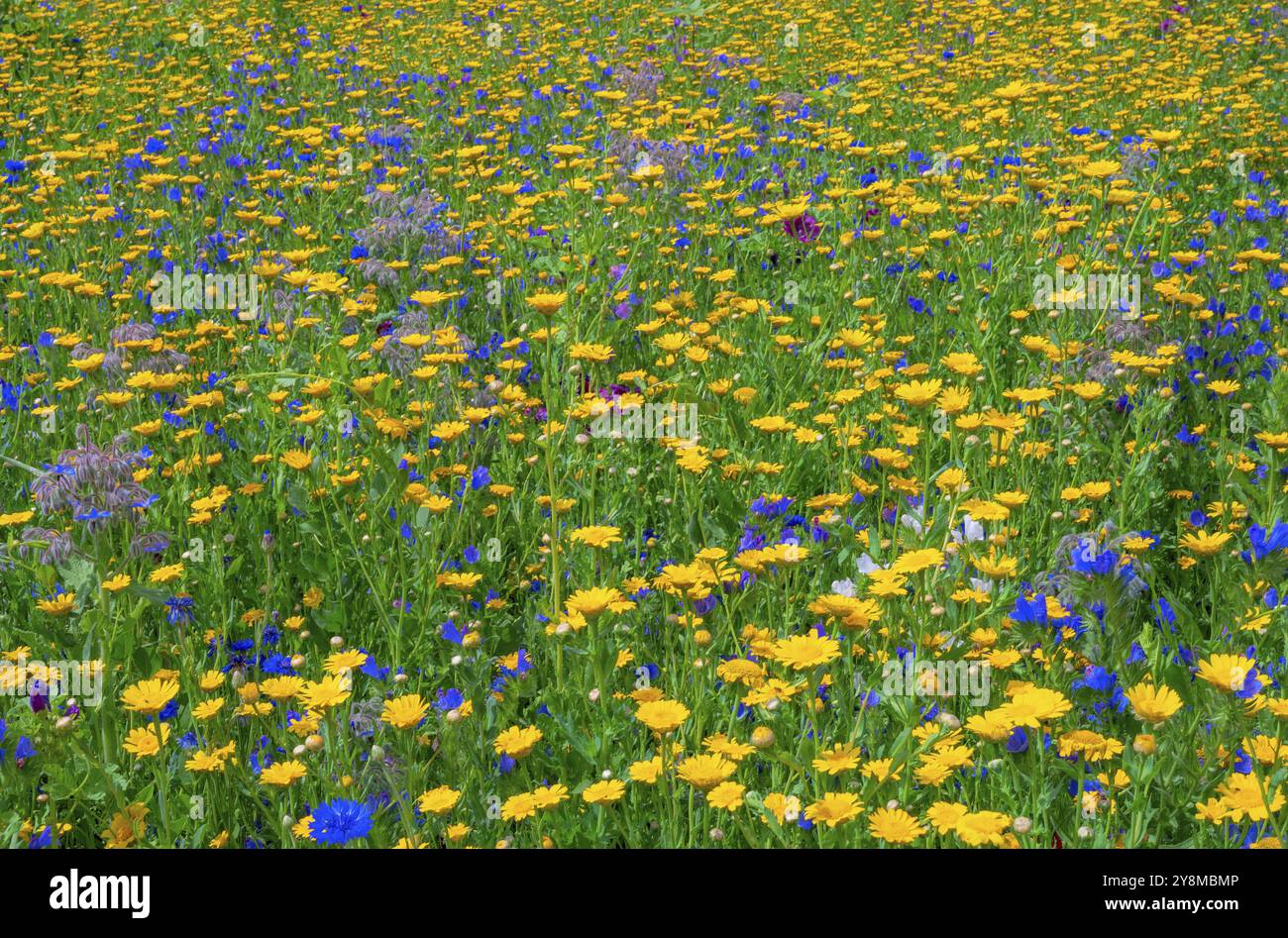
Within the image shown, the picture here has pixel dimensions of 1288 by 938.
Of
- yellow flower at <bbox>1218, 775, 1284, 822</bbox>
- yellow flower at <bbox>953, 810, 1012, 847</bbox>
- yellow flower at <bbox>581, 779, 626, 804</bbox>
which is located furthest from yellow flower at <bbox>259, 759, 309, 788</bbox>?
yellow flower at <bbox>1218, 775, 1284, 822</bbox>

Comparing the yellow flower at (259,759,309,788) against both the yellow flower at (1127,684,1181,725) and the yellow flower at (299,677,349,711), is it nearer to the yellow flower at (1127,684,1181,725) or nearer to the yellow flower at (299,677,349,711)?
the yellow flower at (299,677,349,711)

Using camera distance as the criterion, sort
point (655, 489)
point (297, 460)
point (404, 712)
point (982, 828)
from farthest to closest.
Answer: point (655, 489), point (297, 460), point (404, 712), point (982, 828)

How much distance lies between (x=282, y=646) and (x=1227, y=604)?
2073 millimetres

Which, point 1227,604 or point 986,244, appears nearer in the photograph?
point 1227,604

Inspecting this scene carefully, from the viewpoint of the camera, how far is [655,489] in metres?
3.39

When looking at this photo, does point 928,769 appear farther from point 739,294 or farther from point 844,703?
point 739,294

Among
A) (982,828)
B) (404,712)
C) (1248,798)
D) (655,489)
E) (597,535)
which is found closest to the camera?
(982,828)

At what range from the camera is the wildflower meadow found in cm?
201

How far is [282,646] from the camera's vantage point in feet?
8.87

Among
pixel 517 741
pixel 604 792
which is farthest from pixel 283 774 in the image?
pixel 604 792

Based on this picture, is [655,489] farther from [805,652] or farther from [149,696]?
[149,696]

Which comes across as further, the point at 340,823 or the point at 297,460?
the point at 297,460

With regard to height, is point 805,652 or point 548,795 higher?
point 805,652
